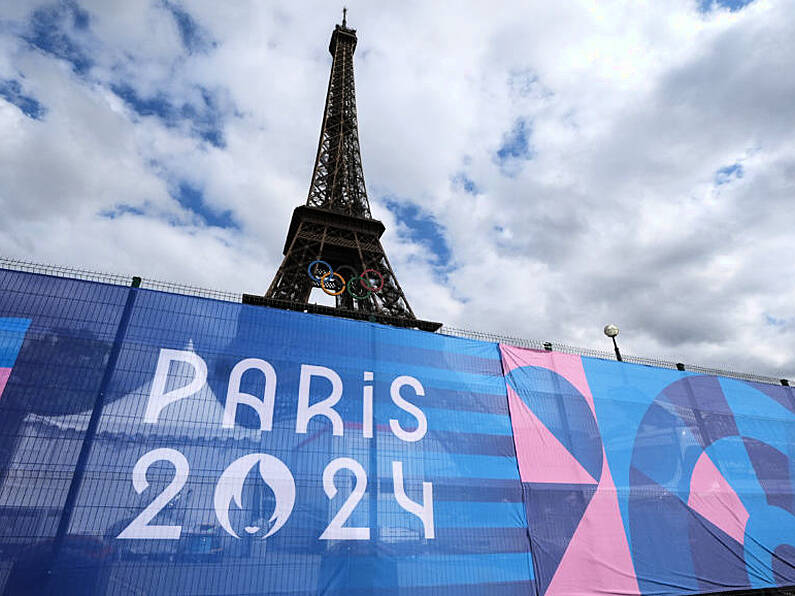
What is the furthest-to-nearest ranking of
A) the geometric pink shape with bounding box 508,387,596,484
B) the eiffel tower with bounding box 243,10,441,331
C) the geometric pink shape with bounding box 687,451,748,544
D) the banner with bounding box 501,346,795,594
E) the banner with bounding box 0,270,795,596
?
1. the eiffel tower with bounding box 243,10,441,331
2. the geometric pink shape with bounding box 687,451,748,544
3. the geometric pink shape with bounding box 508,387,596,484
4. the banner with bounding box 501,346,795,594
5. the banner with bounding box 0,270,795,596

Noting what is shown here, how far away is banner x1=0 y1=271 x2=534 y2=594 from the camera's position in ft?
20.7

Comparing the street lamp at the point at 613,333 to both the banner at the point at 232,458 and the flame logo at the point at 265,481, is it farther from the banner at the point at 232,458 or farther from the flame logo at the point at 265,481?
the flame logo at the point at 265,481

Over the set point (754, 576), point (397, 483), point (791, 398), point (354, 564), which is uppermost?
point (791, 398)

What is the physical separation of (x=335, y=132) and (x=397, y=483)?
32.4 metres

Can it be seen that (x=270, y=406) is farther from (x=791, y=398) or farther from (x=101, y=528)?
(x=791, y=398)

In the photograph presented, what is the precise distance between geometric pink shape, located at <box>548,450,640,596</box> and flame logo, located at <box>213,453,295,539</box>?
5.90 metres

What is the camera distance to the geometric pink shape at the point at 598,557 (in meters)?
8.69

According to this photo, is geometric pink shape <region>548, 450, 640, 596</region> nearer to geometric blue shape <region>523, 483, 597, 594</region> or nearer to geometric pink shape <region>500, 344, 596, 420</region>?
geometric blue shape <region>523, 483, 597, 594</region>

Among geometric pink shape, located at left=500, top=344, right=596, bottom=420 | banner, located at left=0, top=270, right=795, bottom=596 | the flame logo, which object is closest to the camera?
banner, located at left=0, top=270, right=795, bottom=596

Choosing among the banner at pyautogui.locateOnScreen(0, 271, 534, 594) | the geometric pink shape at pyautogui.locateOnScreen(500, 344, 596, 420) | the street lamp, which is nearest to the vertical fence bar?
the banner at pyautogui.locateOnScreen(0, 271, 534, 594)

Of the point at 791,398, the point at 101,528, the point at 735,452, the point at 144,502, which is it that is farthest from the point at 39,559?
the point at 791,398

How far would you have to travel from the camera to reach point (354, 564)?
7371 mm

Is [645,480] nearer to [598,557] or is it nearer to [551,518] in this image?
[598,557]

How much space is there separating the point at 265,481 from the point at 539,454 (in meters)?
6.51
